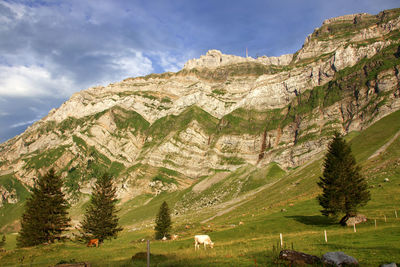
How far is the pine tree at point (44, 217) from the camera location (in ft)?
142

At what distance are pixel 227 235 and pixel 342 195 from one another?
2207 cm

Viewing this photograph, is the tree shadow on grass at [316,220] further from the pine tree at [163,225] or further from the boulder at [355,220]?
the pine tree at [163,225]

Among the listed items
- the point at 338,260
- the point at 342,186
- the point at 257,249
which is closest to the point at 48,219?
the point at 257,249

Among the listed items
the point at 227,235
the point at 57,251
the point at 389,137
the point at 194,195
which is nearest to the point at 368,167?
the point at 389,137

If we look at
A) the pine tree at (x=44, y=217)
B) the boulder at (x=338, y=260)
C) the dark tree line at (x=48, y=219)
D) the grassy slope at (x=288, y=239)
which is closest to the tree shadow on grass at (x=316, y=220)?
the grassy slope at (x=288, y=239)

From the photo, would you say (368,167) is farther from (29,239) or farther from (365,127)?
(29,239)

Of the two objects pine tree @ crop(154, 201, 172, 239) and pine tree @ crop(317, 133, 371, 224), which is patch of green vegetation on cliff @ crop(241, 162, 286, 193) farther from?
pine tree @ crop(317, 133, 371, 224)

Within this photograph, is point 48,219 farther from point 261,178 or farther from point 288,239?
point 261,178

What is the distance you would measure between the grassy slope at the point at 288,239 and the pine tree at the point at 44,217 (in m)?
4.02

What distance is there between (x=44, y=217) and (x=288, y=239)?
132 ft

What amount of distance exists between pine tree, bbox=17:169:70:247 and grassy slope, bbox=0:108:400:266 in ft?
13.2

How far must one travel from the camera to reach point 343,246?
23.5 metres

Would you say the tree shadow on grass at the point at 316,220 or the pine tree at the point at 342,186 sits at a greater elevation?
the pine tree at the point at 342,186

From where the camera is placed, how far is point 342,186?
43875mm
